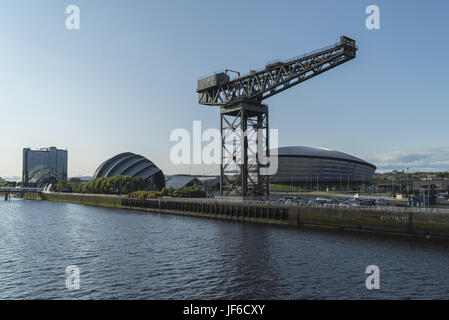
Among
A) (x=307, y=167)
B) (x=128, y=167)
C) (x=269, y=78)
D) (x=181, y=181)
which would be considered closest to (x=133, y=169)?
(x=128, y=167)

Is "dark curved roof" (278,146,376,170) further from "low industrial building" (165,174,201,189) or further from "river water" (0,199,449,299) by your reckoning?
"river water" (0,199,449,299)

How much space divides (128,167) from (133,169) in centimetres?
270

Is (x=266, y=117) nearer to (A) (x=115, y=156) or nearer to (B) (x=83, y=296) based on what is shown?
(B) (x=83, y=296)

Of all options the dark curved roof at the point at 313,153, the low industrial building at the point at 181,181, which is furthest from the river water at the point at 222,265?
the dark curved roof at the point at 313,153

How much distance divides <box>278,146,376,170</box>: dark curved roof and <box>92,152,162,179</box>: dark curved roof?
69.2 m

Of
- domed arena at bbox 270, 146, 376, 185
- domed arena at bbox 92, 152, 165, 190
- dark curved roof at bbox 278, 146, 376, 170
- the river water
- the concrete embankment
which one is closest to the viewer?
the river water

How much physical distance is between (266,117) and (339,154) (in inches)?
5135

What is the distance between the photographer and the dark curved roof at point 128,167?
569 ft

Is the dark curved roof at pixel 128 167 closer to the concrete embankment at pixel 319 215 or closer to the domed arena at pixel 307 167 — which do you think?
the domed arena at pixel 307 167

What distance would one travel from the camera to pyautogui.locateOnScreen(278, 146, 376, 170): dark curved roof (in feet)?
598

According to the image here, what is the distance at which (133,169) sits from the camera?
175 meters

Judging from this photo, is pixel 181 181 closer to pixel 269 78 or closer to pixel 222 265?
pixel 269 78

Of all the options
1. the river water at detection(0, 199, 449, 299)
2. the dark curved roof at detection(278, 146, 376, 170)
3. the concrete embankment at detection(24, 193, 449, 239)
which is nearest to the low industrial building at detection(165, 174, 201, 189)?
the dark curved roof at detection(278, 146, 376, 170)
